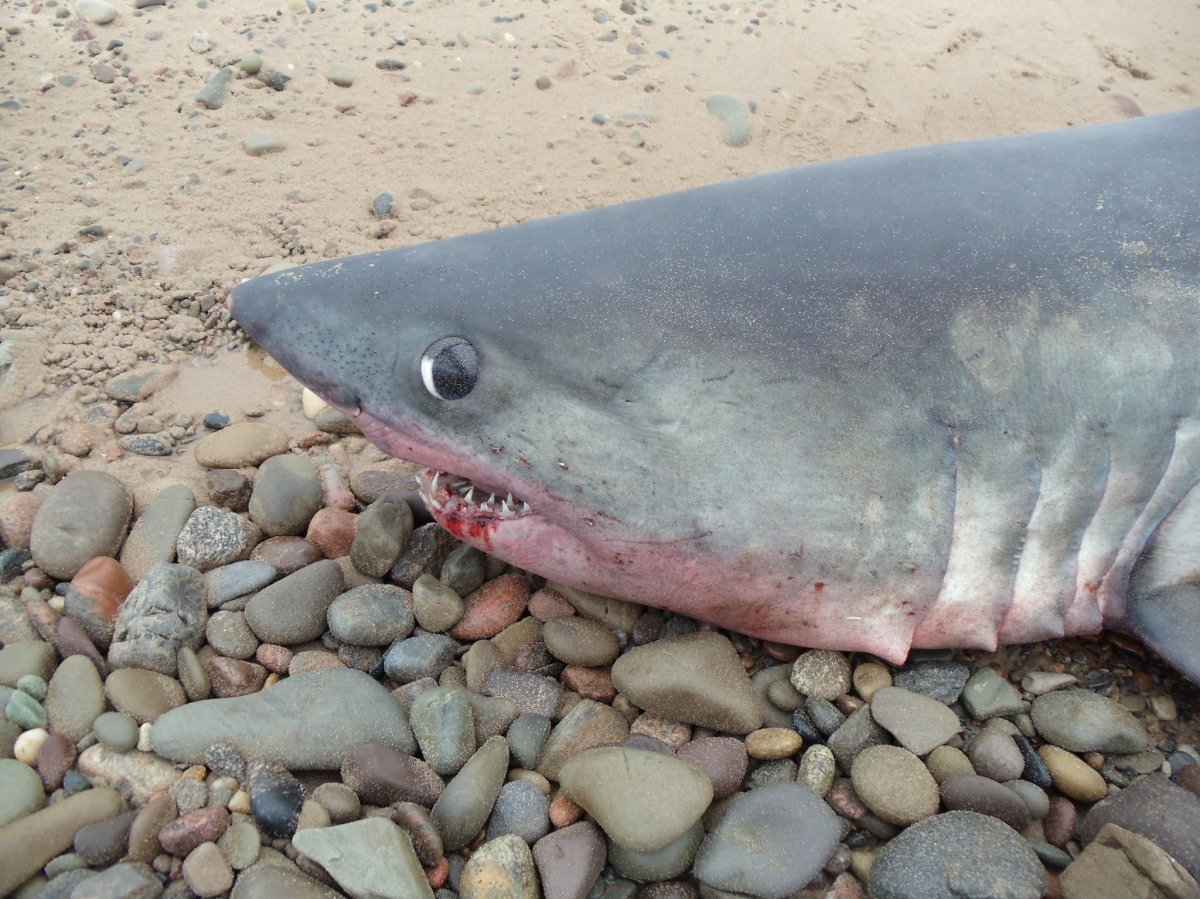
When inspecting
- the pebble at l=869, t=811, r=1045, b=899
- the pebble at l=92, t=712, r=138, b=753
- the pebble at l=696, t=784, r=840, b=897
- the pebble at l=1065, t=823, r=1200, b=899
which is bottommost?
the pebble at l=92, t=712, r=138, b=753

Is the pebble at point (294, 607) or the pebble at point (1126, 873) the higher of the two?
the pebble at point (1126, 873)

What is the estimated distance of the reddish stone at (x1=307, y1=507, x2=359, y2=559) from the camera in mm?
2555

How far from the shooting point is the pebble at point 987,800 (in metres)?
1.88

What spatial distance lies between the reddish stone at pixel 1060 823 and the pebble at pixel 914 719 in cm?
24

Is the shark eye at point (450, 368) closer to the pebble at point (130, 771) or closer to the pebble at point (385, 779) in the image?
the pebble at point (385, 779)

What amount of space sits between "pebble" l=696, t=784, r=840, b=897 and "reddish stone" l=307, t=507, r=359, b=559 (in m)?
1.26

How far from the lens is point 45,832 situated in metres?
1.79

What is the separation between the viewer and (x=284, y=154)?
4.35 meters

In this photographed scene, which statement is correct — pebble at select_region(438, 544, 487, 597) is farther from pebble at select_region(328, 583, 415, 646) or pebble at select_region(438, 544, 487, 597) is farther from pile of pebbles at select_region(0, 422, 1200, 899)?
pebble at select_region(328, 583, 415, 646)

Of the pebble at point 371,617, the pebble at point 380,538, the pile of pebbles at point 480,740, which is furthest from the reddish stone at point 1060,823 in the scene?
the pebble at point 380,538

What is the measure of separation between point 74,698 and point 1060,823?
2125mm

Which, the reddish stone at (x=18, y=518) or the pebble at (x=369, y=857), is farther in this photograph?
the reddish stone at (x=18, y=518)

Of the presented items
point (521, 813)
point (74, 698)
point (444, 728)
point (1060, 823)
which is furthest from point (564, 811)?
point (74, 698)

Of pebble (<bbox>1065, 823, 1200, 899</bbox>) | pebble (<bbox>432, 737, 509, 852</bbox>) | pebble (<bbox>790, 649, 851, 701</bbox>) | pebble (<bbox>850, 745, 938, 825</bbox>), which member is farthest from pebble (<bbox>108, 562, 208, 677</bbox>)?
pebble (<bbox>1065, 823, 1200, 899</bbox>)
